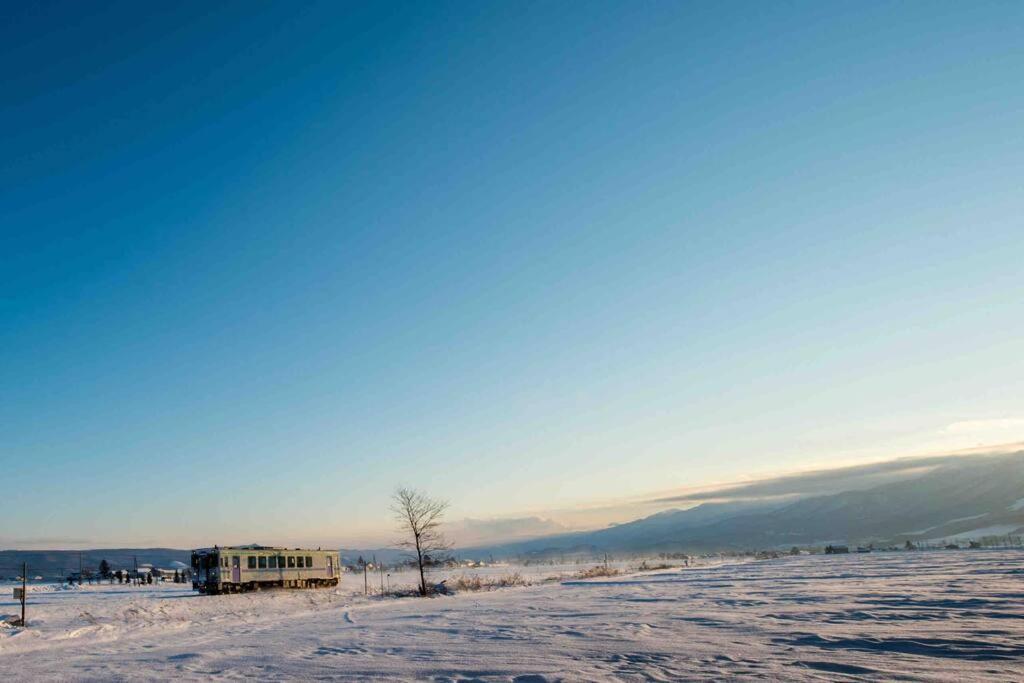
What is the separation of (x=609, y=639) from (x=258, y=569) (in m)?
35.8

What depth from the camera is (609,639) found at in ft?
43.2

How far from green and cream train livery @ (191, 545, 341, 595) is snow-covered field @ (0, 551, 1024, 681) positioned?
14416mm

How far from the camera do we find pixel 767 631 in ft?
42.4

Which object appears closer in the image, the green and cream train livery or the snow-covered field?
the snow-covered field

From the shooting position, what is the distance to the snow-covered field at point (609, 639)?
952 cm

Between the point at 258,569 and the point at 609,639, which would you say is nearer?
the point at 609,639

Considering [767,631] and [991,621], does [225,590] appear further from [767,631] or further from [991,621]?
[991,621]

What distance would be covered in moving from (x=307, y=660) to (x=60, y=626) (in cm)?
1686

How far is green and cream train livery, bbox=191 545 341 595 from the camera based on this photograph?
131ft

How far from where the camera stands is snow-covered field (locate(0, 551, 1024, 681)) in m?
9.52

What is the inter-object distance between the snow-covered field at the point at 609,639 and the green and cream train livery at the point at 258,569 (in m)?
14.4

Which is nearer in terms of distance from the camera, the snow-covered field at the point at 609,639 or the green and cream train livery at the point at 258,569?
the snow-covered field at the point at 609,639

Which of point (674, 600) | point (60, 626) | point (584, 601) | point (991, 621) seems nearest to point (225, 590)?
point (60, 626)

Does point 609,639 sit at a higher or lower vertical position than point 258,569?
higher
